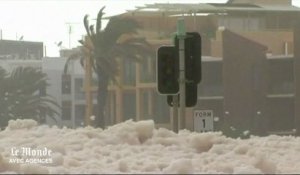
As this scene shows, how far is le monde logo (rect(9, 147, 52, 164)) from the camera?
→ 6270 mm

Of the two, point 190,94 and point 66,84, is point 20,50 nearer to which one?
point 66,84

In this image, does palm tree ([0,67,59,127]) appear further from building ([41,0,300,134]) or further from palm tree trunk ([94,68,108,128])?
building ([41,0,300,134])

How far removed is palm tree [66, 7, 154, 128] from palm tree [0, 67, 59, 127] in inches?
140

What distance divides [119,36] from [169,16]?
508 inches

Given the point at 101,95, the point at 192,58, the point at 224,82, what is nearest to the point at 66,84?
the point at 224,82

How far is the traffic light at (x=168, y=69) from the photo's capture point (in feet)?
37.8

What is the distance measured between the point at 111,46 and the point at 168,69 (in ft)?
98.1

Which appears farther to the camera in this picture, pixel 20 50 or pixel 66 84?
pixel 20 50

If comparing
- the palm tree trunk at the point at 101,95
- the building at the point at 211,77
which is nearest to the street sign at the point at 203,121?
the palm tree trunk at the point at 101,95

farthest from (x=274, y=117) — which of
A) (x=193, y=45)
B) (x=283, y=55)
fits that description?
(x=193, y=45)

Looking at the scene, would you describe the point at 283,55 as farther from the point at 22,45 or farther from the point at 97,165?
the point at 97,165

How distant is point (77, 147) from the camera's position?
7160 millimetres

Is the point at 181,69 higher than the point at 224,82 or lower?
higher

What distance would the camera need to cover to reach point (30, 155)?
274 inches
